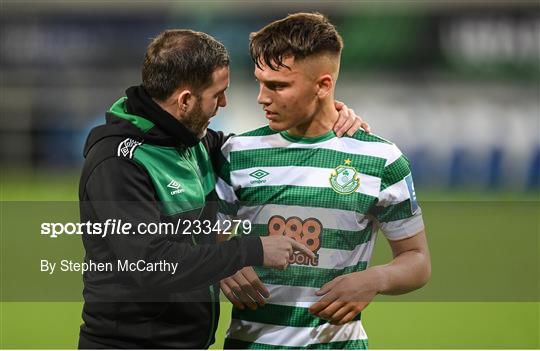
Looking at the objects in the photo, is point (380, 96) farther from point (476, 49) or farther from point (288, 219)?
point (288, 219)

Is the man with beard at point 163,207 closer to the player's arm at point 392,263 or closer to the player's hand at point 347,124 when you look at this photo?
the player's hand at point 347,124

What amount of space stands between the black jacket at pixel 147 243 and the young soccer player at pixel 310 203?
182mm

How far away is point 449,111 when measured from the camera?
58.4ft

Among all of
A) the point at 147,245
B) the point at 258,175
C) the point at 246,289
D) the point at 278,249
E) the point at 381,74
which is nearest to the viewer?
the point at 147,245

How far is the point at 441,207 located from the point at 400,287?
40.0ft

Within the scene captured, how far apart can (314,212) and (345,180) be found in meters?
0.18

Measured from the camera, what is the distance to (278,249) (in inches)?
126

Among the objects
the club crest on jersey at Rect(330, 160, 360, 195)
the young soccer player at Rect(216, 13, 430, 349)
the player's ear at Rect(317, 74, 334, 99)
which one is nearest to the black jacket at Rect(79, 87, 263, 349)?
the young soccer player at Rect(216, 13, 430, 349)

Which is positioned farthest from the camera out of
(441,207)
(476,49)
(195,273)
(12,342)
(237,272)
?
(476,49)

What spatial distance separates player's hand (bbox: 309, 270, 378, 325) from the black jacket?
0.30m

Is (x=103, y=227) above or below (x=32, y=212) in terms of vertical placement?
above

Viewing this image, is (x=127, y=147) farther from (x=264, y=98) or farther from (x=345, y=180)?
(x=345, y=180)

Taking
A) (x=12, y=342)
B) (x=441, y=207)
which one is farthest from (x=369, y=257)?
(x=441, y=207)

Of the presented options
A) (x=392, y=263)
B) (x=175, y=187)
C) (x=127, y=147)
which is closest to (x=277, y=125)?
(x=175, y=187)
